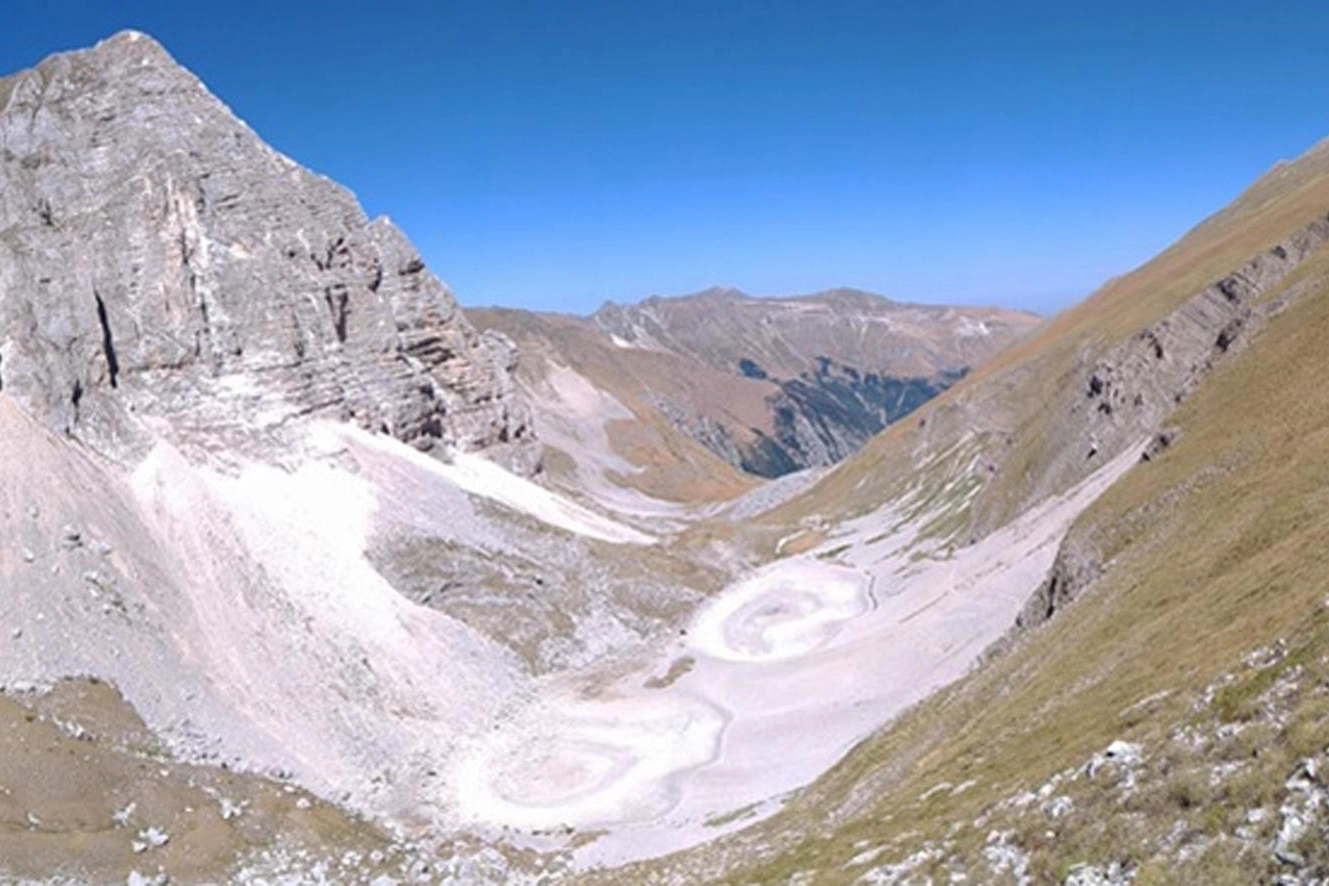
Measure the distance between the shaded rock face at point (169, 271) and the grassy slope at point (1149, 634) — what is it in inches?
2143

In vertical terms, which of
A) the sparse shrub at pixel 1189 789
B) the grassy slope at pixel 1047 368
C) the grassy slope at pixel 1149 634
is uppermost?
the grassy slope at pixel 1047 368

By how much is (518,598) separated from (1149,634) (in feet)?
173

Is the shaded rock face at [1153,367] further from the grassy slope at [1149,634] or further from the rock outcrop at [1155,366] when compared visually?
the grassy slope at [1149,634]

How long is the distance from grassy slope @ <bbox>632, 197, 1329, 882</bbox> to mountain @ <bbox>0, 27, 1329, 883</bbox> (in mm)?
240

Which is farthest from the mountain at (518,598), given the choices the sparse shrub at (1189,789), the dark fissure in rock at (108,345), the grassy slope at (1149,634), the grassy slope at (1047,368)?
the grassy slope at (1047,368)

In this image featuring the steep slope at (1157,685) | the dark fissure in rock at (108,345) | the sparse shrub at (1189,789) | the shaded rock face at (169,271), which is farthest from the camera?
the dark fissure in rock at (108,345)

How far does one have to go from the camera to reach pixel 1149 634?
106 feet

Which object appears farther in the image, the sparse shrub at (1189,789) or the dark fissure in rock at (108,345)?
the dark fissure in rock at (108,345)

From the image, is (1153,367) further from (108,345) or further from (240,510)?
(108,345)

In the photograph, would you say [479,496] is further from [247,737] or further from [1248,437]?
[1248,437]

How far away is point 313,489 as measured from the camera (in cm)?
7575

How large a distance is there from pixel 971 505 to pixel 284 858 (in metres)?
78.8

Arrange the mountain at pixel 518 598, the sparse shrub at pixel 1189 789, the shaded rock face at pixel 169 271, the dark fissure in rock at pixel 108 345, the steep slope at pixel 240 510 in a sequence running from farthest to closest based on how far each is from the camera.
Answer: the dark fissure in rock at pixel 108 345
the shaded rock face at pixel 169 271
the steep slope at pixel 240 510
the mountain at pixel 518 598
the sparse shrub at pixel 1189 789

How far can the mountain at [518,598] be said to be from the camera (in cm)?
2616
